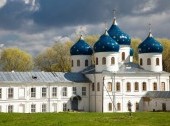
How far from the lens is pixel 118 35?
1991 inches

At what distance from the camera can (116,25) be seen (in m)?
51.7

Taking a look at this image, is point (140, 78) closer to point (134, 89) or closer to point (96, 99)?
point (134, 89)

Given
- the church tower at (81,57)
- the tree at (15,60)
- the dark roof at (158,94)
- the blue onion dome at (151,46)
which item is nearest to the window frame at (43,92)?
the church tower at (81,57)

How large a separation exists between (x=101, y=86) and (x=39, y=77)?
6742mm

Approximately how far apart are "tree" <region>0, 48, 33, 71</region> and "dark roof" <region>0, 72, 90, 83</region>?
62.2 feet

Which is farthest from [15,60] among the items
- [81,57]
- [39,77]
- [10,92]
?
[10,92]

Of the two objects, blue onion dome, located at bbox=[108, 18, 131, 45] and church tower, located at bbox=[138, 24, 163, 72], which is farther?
blue onion dome, located at bbox=[108, 18, 131, 45]

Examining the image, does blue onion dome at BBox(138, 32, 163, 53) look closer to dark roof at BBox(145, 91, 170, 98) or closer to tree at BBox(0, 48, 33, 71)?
dark roof at BBox(145, 91, 170, 98)

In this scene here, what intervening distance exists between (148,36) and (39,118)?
2483 cm

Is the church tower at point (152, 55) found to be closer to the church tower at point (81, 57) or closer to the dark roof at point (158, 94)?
the dark roof at point (158, 94)

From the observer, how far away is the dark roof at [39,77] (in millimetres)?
42969

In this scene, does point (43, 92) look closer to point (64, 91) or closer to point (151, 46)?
point (64, 91)

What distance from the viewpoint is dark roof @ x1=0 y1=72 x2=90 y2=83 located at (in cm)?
→ 4297

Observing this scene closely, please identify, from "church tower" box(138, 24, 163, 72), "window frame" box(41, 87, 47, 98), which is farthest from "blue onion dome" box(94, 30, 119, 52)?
"window frame" box(41, 87, 47, 98)
